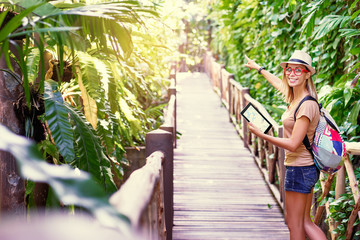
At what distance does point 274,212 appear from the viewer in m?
5.48

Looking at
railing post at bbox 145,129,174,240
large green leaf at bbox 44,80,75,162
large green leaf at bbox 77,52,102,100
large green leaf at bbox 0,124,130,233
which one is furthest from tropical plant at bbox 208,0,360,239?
large green leaf at bbox 0,124,130,233

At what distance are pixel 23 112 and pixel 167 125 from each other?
2.05m

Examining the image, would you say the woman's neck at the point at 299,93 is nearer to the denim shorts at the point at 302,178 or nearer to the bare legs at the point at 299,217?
the denim shorts at the point at 302,178

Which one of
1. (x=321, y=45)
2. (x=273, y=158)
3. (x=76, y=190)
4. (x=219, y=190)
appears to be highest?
(x=76, y=190)

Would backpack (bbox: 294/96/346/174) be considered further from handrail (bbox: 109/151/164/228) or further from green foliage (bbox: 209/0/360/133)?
handrail (bbox: 109/151/164/228)

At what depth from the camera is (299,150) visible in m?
3.10

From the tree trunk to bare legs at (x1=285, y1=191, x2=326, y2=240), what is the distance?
1.73m

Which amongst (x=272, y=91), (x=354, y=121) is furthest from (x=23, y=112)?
(x=272, y=91)

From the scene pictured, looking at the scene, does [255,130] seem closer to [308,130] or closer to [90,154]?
[308,130]

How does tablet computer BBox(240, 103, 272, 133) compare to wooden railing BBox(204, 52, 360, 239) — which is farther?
wooden railing BBox(204, 52, 360, 239)

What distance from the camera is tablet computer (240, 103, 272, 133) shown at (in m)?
3.40

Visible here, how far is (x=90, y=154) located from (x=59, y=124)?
345 mm

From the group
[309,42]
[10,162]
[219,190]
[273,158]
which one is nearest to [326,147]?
[10,162]

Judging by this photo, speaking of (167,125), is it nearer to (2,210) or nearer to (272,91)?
(2,210)
